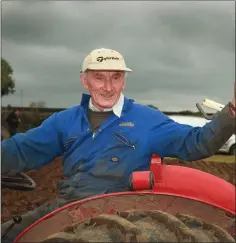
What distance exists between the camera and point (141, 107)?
8.32ft

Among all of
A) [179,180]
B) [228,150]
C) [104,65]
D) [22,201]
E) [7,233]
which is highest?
[104,65]

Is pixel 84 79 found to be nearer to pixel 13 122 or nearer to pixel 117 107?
pixel 117 107

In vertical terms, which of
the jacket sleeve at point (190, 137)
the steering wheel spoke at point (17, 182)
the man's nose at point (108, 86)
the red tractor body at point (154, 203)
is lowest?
the steering wheel spoke at point (17, 182)

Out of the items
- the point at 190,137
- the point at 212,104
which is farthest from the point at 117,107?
the point at 212,104

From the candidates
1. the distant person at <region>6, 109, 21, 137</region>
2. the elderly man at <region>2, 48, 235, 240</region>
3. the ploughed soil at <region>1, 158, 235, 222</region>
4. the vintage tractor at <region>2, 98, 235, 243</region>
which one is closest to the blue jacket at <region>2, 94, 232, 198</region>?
the elderly man at <region>2, 48, 235, 240</region>

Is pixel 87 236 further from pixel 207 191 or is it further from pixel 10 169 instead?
pixel 10 169

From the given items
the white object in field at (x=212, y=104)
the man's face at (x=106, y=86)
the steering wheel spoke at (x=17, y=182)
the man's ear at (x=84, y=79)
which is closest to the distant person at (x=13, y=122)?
the steering wheel spoke at (x=17, y=182)

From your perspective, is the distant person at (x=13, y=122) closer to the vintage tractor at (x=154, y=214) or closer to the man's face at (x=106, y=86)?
the man's face at (x=106, y=86)

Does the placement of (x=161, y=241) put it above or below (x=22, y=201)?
above

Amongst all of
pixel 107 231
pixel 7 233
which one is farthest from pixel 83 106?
pixel 107 231

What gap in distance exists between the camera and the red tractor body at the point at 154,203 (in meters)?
1.74

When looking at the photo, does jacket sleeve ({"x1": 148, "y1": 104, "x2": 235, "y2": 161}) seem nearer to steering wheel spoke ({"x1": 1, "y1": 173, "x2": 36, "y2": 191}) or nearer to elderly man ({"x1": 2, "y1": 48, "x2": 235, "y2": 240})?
elderly man ({"x1": 2, "y1": 48, "x2": 235, "y2": 240})

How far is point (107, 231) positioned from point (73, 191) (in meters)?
0.75

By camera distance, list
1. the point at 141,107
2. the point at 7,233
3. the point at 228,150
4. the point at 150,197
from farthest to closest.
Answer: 1. the point at 228,150
2. the point at 141,107
3. the point at 7,233
4. the point at 150,197
